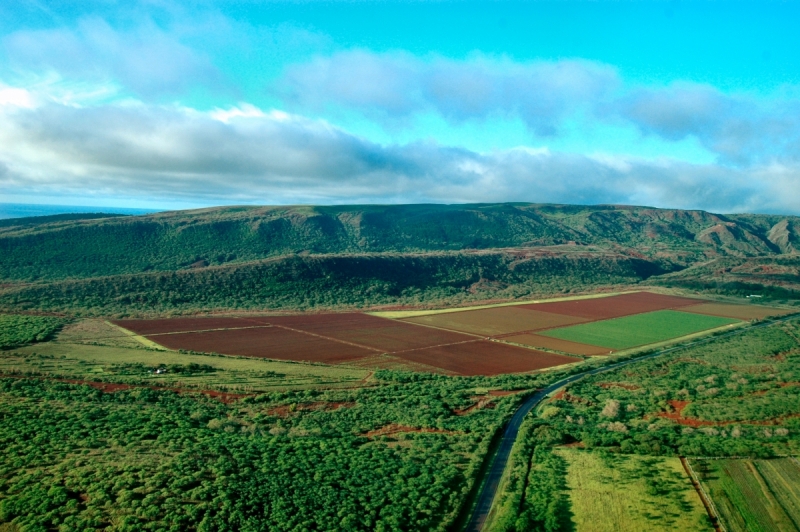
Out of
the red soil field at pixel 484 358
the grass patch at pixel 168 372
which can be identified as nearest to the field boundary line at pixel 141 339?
the grass patch at pixel 168 372

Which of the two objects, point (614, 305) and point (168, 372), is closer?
point (168, 372)

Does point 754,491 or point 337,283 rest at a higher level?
point 337,283

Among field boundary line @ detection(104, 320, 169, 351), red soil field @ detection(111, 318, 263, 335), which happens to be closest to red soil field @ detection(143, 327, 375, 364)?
field boundary line @ detection(104, 320, 169, 351)

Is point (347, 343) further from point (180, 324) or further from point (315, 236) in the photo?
point (315, 236)

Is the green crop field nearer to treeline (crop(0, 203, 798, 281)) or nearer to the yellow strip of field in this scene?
the yellow strip of field

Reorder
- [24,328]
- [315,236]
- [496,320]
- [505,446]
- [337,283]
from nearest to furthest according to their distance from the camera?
[505,446] → [24,328] → [496,320] → [337,283] → [315,236]

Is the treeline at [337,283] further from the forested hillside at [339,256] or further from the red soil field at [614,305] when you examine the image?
the red soil field at [614,305]

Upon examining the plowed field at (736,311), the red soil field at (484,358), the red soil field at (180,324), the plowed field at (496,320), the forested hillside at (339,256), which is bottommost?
the red soil field at (484,358)

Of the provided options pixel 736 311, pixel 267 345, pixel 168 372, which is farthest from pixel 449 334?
pixel 736 311

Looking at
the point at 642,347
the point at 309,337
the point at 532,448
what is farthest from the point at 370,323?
the point at 532,448
